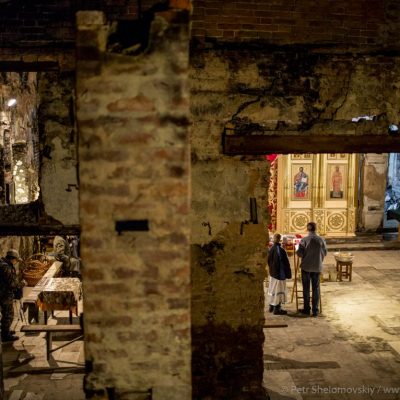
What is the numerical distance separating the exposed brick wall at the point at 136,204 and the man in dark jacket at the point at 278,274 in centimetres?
628

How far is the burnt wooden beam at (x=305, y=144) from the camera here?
5.10 m

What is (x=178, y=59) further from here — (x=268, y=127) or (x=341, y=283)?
(x=341, y=283)

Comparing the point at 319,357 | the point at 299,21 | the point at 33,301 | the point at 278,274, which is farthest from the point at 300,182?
the point at 299,21

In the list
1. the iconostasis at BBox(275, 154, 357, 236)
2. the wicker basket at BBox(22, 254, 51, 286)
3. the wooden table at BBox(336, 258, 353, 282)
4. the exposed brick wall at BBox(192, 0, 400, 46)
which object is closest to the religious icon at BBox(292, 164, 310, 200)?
the iconostasis at BBox(275, 154, 357, 236)

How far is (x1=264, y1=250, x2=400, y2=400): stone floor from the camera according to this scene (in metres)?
6.45

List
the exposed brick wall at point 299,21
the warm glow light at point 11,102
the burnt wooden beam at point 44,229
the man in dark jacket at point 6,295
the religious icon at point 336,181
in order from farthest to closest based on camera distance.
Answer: the religious icon at point 336,181, the warm glow light at point 11,102, the man in dark jacket at point 6,295, the burnt wooden beam at point 44,229, the exposed brick wall at point 299,21

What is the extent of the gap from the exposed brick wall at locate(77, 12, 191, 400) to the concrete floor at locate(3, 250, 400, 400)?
3815mm

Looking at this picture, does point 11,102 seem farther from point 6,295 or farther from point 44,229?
point 44,229

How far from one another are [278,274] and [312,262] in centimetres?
71

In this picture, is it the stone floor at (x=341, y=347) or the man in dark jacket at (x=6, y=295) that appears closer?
the stone floor at (x=341, y=347)

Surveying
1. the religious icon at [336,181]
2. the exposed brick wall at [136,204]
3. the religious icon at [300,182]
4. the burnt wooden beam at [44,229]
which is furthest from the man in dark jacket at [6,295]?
the religious icon at [336,181]

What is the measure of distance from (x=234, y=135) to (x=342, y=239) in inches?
407

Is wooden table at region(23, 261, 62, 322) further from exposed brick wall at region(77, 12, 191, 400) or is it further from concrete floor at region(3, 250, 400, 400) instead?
exposed brick wall at region(77, 12, 191, 400)

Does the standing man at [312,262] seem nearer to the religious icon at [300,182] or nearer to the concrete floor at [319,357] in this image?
the concrete floor at [319,357]
